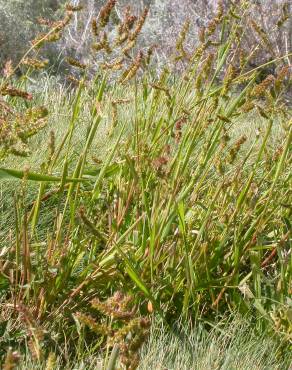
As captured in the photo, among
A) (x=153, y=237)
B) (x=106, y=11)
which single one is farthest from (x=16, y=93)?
(x=153, y=237)

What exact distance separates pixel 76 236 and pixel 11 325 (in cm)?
34

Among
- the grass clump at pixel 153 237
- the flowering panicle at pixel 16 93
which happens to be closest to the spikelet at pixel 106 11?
the grass clump at pixel 153 237

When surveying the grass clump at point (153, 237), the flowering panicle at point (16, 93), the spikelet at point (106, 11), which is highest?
the spikelet at point (106, 11)

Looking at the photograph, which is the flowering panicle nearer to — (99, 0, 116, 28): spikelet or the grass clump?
the grass clump

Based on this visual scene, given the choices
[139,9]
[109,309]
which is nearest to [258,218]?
[109,309]

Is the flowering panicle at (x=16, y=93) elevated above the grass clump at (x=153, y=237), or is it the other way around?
the flowering panicle at (x=16, y=93)

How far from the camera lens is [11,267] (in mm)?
1730

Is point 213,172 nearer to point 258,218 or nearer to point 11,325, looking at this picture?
point 258,218

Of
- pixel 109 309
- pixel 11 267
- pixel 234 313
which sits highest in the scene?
pixel 109 309

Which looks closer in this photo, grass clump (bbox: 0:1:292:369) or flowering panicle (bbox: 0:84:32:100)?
flowering panicle (bbox: 0:84:32:100)

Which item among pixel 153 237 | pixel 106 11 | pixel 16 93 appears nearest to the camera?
pixel 16 93

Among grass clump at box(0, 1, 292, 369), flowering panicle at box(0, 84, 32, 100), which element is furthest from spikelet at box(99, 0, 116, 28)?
flowering panicle at box(0, 84, 32, 100)

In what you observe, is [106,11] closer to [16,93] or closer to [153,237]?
[16,93]

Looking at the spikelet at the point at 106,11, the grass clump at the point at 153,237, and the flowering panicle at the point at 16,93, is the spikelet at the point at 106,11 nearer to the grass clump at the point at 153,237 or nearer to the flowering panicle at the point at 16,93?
the grass clump at the point at 153,237
